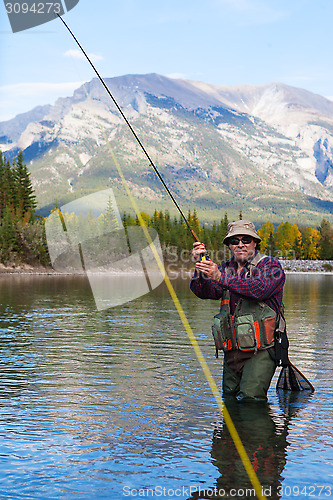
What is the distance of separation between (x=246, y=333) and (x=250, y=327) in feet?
0.33

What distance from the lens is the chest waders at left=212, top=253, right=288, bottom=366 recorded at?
8.94m

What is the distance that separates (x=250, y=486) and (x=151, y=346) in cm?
1130

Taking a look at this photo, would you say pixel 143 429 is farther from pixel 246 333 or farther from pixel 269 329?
pixel 269 329

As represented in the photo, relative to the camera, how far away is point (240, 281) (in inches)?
344

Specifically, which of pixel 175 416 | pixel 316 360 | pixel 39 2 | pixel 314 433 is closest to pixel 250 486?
pixel 314 433

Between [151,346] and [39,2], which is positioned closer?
[39,2]

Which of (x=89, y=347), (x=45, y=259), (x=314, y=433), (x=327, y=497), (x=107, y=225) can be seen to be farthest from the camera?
(x=107, y=225)

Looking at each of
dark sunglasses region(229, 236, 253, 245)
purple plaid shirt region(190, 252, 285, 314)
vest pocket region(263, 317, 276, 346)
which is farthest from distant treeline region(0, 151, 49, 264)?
vest pocket region(263, 317, 276, 346)

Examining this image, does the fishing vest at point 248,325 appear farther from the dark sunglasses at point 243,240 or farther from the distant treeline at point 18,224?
the distant treeline at point 18,224

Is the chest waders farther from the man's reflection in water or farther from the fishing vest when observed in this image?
the man's reflection in water

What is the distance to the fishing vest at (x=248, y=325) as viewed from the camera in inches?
352

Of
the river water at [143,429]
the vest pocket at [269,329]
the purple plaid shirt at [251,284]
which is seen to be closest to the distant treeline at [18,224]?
the river water at [143,429]

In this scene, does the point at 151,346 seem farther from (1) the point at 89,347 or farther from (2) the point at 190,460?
(2) the point at 190,460

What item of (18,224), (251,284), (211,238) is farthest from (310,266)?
(251,284)
